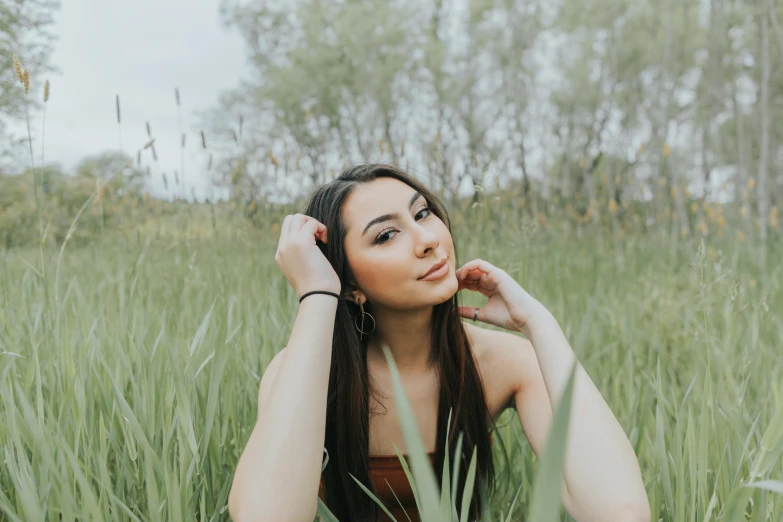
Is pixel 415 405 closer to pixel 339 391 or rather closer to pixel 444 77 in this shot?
pixel 339 391

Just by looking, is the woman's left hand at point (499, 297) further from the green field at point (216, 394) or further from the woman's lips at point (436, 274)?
the green field at point (216, 394)

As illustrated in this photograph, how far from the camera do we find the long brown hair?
1472mm

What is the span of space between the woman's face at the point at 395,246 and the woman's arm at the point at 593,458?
0.29 metres

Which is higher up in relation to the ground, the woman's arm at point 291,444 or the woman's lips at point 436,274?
the woman's lips at point 436,274

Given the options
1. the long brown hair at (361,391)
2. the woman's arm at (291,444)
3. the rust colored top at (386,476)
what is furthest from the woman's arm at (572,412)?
the woman's arm at (291,444)

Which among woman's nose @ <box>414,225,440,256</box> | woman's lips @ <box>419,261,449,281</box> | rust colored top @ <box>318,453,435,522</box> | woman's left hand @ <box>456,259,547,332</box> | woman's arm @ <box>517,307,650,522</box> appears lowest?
rust colored top @ <box>318,453,435,522</box>

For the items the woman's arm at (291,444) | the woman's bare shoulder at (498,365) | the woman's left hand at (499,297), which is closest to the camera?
the woman's arm at (291,444)

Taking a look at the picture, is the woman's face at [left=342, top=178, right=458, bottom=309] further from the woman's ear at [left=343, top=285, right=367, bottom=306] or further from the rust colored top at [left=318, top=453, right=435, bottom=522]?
the rust colored top at [left=318, top=453, right=435, bottom=522]

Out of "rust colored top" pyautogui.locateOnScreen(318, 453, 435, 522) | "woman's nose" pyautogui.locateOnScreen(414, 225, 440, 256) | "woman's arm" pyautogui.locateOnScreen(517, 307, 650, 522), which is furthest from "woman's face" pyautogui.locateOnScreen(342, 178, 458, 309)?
"rust colored top" pyautogui.locateOnScreen(318, 453, 435, 522)

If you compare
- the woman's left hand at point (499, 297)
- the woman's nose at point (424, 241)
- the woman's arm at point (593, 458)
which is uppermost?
the woman's nose at point (424, 241)

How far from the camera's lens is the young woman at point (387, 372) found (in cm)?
111

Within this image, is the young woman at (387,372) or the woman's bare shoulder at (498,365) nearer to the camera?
the young woman at (387,372)

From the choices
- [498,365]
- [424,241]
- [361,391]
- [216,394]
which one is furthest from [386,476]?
[424,241]

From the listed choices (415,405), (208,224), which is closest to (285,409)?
(415,405)
